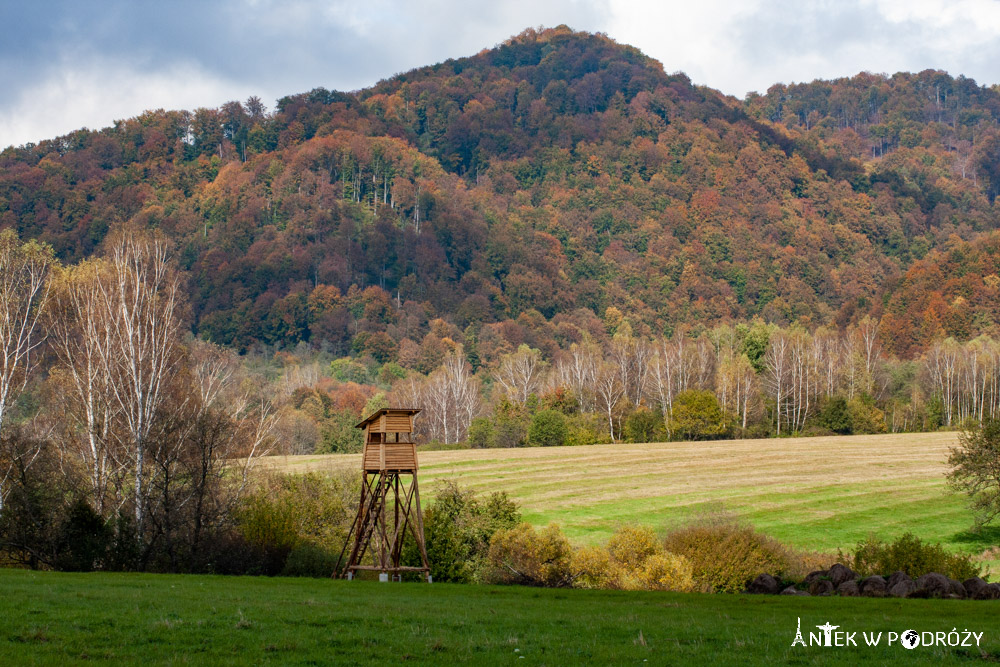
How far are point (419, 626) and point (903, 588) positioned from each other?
19.6 metres

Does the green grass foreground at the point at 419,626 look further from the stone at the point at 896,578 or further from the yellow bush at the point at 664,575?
the yellow bush at the point at 664,575

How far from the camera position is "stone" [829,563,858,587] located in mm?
32781

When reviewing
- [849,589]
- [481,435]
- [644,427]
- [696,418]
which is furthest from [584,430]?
[849,589]

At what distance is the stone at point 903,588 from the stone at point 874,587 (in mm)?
252

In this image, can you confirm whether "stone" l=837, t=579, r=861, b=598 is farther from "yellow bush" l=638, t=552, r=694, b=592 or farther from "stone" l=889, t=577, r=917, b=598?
"yellow bush" l=638, t=552, r=694, b=592

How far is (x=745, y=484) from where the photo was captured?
64.8m

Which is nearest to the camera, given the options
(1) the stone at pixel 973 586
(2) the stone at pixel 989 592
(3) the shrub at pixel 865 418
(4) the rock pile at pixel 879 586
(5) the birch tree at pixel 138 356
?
(2) the stone at pixel 989 592

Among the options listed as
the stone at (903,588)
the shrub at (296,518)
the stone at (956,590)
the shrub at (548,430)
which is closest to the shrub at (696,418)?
the shrub at (548,430)

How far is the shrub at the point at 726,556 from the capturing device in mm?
33781

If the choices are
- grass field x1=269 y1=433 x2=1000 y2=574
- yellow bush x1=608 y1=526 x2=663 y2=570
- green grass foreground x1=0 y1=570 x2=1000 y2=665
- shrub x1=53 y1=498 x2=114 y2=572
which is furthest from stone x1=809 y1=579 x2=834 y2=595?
shrub x1=53 y1=498 x2=114 y2=572

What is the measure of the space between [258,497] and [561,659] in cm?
2875

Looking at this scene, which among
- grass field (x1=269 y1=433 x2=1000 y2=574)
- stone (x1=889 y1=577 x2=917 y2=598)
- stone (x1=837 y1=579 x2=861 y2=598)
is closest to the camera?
stone (x1=889 y1=577 x2=917 y2=598)

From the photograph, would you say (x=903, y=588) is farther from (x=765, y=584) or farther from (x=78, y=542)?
(x=78, y=542)

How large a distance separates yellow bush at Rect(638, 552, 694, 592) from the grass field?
1066 cm
